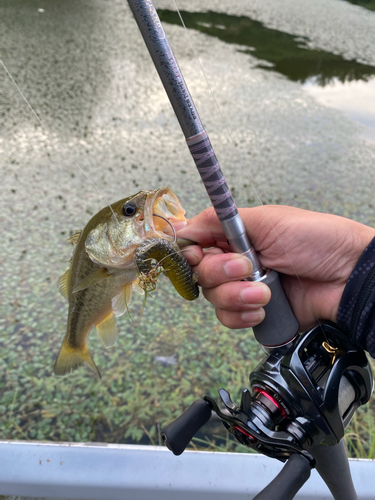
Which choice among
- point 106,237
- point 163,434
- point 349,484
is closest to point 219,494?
point 349,484

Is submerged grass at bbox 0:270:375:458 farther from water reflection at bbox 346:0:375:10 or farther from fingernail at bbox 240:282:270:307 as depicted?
water reflection at bbox 346:0:375:10

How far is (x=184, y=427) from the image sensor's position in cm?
85

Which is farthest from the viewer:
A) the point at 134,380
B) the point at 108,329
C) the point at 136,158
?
the point at 136,158

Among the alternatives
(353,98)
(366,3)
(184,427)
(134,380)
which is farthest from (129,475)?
(366,3)

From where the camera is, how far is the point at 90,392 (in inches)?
76.3

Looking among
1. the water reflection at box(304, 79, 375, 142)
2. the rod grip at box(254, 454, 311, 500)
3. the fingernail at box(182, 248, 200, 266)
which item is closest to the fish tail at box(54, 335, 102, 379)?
the fingernail at box(182, 248, 200, 266)

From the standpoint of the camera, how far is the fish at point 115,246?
38.4 inches

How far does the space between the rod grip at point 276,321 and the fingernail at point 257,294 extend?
24 millimetres

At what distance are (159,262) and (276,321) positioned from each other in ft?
1.17

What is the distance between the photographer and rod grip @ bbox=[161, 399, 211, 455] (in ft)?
2.74

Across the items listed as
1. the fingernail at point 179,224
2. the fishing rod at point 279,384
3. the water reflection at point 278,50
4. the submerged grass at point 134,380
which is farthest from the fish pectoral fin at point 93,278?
the water reflection at point 278,50

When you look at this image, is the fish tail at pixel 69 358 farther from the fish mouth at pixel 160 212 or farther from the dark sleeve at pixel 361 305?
the dark sleeve at pixel 361 305

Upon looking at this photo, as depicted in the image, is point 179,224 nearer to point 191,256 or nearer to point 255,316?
point 191,256

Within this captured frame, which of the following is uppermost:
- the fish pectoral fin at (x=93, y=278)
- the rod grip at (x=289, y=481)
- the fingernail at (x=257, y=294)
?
the fish pectoral fin at (x=93, y=278)
